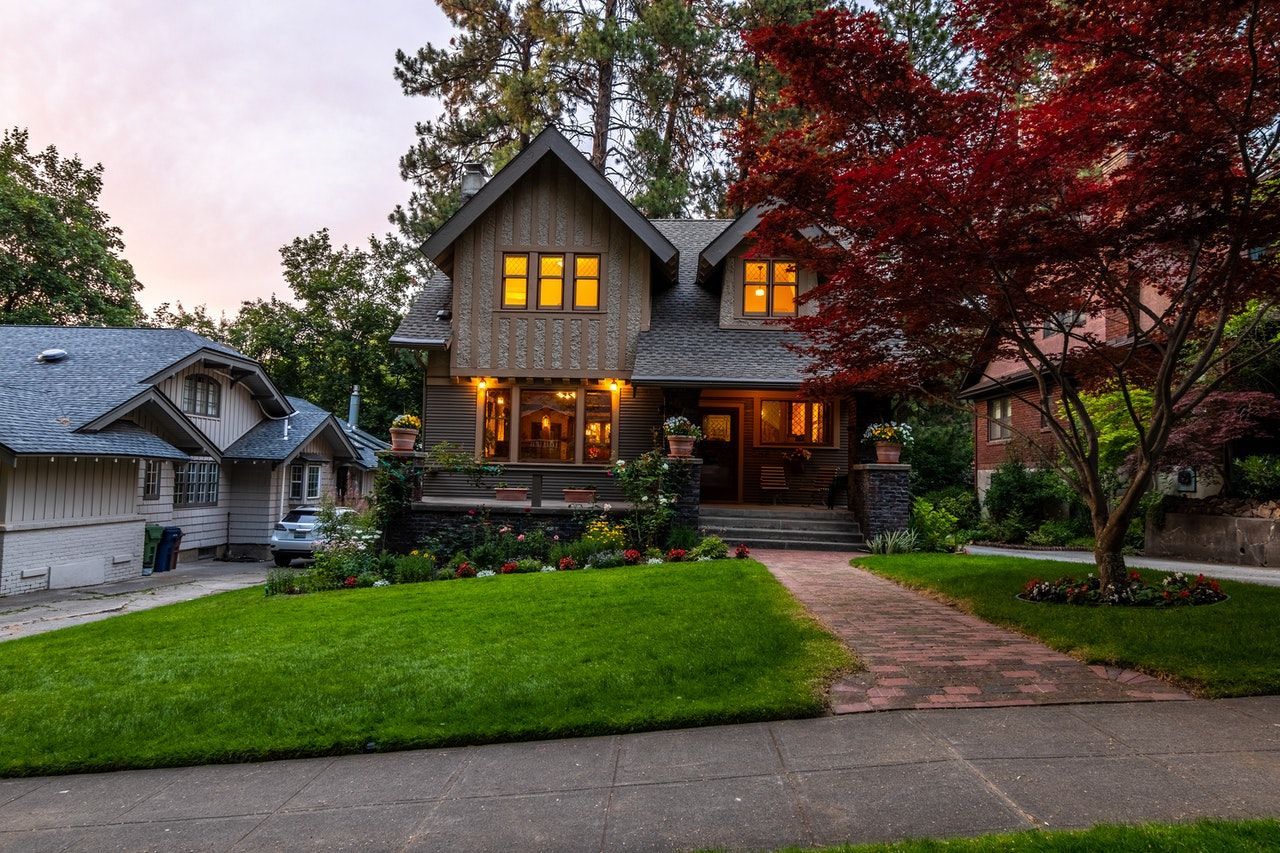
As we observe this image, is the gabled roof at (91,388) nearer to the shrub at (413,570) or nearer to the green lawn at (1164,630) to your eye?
the shrub at (413,570)

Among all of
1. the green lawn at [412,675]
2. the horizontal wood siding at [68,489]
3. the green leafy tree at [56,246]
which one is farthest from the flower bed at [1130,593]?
the green leafy tree at [56,246]

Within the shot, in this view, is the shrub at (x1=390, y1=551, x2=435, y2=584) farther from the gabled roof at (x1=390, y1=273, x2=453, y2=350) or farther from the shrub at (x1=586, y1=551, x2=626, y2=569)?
the gabled roof at (x1=390, y1=273, x2=453, y2=350)

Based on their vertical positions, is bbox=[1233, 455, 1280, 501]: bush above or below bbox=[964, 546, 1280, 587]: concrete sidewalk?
above

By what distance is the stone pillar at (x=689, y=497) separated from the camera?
1177cm

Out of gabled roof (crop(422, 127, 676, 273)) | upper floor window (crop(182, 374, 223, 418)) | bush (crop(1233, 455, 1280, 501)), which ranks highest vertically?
gabled roof (crop(422, 127, 676, 273))

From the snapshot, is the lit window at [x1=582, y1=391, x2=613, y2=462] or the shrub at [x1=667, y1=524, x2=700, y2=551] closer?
the shrub at [x1=667, y1=524, x2=700, y2=551]

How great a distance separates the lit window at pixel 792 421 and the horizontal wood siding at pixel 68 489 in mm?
13336

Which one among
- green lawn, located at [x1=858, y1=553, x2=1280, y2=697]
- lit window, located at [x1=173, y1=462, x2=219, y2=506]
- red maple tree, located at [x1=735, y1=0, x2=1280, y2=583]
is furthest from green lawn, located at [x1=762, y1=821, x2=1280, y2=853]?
lit window, located at [x1=173, y1=462, x2=219, y2=506]

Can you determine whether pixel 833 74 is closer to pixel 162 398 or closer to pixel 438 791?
pixel 438 791

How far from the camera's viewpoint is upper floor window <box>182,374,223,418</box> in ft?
58.2

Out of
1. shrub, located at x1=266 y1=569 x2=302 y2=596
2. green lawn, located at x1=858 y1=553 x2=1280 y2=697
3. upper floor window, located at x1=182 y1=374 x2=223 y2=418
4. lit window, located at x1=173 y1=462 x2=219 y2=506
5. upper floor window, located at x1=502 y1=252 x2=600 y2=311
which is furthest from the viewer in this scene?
lit window, located at x1=173 y1=462 x2=219 y2=506

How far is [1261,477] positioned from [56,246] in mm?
35924

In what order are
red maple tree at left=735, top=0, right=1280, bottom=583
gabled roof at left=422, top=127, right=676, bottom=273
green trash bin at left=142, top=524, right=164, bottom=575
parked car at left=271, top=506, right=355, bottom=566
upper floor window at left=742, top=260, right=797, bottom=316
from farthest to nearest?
parked car at left=271, top=506, right=355, bottom=566 < green trash bin at left=142, top=524, right=164, bottom=575 < upper floor window at left=742, top=260, right=797, bottom=316 < gabled roof at left=422, top=127, right=676, bottom=273 < red maple tree at left=735, top=0, right=1280, bottom=583

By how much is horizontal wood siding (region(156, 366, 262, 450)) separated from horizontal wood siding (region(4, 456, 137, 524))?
2.31 m
